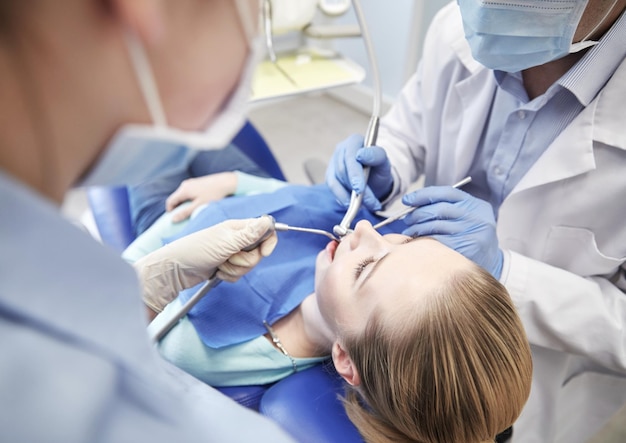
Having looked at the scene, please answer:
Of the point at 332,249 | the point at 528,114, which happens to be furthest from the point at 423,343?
the point at 528,114

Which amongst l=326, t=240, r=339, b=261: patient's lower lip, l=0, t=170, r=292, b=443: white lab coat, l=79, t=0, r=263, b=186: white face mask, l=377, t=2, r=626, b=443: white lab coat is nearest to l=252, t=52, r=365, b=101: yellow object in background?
l=377, t=2, r=626, b=443: white lab coat

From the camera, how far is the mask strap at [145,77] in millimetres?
336

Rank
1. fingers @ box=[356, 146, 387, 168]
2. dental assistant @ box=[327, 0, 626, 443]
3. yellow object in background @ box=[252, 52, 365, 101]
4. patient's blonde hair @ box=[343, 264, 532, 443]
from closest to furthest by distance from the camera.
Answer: patient's blonde hair @ box=[343, 264, 532, 443], dental assistant @ box=[327, 0, 626, 443], fingers @ box=[356, 146, 387, 168], yellow object in background @ box=[252, 52, 365, 101]

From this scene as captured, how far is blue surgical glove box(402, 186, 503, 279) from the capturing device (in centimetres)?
95

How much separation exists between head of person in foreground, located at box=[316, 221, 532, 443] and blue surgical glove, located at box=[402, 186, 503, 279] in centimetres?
4

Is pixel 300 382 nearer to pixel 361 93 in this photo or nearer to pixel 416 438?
pixel 416 438

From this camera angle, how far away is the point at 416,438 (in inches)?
33.5

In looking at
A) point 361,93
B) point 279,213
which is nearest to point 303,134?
point 361,93

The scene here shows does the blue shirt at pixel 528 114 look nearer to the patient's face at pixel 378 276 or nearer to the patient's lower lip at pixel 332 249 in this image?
the patient's face at pixel 378 276

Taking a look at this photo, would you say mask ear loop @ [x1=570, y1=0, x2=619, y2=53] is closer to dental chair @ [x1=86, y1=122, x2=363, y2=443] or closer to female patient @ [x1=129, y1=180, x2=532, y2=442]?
female patient @ [x1=129, y1=180, x2=532, y2=442]

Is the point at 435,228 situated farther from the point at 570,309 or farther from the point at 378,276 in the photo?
the point at 570,309

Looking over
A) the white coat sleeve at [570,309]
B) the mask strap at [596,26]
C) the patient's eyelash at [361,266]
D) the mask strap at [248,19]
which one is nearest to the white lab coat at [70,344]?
the mask strap at [248,19]

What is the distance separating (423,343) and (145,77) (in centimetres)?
64

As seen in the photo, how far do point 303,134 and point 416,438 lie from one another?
7.65 feet
